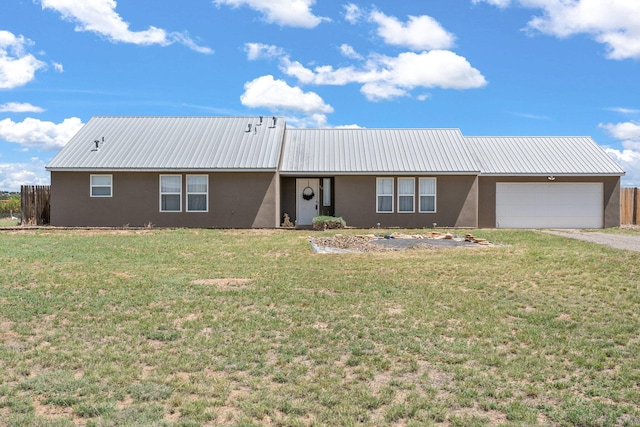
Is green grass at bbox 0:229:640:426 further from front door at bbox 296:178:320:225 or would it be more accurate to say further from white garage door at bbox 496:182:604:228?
white garage door at bbox 496:182:604:228

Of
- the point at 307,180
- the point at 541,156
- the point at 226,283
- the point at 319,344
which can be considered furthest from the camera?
the point at 541,156

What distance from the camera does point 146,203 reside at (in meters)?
21.2

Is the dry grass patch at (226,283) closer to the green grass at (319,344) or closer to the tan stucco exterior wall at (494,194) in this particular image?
the green grass at (319,344)

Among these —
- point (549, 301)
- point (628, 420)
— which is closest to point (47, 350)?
point (628, 420)

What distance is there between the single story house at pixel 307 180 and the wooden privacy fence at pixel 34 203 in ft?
4.99

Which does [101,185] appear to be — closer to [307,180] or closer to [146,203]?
[146,203]

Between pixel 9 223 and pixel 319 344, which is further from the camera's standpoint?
pixel 9 223

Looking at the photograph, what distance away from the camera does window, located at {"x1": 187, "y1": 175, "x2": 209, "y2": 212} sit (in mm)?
21250

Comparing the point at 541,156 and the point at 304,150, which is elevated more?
the point at 304,150

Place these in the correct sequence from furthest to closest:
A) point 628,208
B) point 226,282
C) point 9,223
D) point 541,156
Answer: point 9,223 < point 628,208 < point 541,156 < point 226,282

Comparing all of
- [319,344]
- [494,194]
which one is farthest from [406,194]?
[319,344]

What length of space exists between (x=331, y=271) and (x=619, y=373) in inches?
234

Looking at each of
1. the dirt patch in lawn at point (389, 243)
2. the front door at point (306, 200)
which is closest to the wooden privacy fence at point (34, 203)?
the front door at point (306, 200)

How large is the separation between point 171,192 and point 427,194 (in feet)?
33.2
